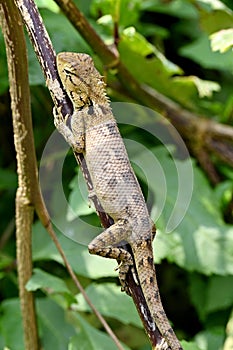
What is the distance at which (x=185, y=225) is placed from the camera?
2.58 m

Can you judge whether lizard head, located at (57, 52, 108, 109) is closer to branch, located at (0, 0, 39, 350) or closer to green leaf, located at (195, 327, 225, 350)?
branch, located at (0, 0, 39, 350)

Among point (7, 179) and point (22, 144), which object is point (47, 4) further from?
point (7, 179)

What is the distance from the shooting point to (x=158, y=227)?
8.12ft

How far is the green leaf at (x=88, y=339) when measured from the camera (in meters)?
2.14

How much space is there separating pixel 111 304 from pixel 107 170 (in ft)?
1.63

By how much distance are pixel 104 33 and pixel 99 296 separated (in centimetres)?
116

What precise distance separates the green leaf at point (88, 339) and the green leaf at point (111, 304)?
5 centimetres

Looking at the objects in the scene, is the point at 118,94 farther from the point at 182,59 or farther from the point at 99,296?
the point at 99,296

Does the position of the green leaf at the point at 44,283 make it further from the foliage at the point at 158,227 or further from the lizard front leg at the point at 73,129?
the lizard front leg at the point at 73,129

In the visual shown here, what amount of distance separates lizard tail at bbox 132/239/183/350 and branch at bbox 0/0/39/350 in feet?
1.12

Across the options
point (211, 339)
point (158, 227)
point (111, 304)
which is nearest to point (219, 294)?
point (211, 339)

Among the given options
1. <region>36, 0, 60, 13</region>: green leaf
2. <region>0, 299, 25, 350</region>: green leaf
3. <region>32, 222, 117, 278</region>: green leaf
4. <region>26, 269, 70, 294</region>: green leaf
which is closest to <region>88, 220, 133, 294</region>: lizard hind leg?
<region>26, 269, 70, 294</region>: green leaf

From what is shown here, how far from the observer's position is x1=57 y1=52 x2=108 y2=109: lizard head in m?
2.09

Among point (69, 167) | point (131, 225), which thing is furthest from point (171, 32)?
point (131, 225)
